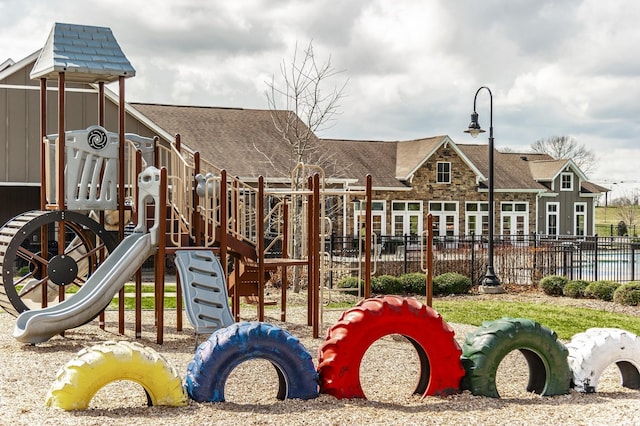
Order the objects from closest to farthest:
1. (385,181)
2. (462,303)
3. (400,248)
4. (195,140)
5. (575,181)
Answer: (462,303) → (400,248) → (195,140) → (385,181) → (575,181)

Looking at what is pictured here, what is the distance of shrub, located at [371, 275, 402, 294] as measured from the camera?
20797 millimetres

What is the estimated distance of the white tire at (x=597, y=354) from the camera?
830 centimetres

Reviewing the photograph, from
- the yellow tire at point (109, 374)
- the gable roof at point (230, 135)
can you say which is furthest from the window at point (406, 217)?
the yellow tire at point (109, 374)

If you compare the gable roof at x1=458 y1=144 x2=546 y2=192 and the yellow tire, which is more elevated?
the gable roof at x1=458 y1=144 x2=546 y2=192

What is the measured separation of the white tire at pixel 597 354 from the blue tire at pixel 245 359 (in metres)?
2.60

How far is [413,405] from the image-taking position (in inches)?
308

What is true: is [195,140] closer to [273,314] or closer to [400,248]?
[400,248]

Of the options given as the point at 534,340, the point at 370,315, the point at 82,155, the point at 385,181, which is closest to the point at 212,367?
the point at 370,315

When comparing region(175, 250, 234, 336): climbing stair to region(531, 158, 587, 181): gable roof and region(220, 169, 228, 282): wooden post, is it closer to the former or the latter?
region(220, 169, 228, 282): wooden post

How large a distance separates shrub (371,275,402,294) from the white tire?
12.2 metres

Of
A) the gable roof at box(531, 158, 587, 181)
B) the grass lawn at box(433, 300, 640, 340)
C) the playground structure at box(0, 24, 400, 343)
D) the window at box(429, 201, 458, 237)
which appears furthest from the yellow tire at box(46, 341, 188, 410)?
the gable roof at box(531, 158, 587, 181)

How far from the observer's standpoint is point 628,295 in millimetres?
18797

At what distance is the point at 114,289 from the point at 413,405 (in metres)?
5.31

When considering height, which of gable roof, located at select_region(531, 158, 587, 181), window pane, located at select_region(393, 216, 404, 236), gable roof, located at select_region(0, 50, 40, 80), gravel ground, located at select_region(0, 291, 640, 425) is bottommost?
gravel ground, located at select_region(0, 291, 640, 425)
